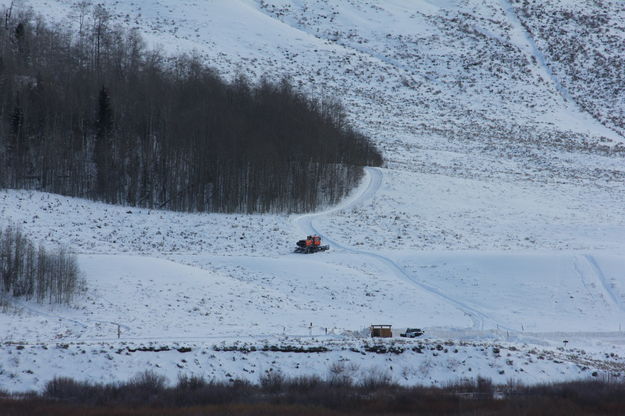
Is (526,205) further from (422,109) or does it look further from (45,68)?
(45,68)

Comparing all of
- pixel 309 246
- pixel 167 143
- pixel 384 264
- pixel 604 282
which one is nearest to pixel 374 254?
pixel 384 264

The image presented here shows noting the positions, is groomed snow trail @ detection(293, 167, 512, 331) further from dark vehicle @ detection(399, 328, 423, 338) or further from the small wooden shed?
the small wooden shed

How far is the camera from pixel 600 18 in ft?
403

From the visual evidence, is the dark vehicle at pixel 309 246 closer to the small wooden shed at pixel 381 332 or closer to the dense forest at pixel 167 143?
the dense forest at pixel 167 143

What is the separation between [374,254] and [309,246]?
4550 millimetres

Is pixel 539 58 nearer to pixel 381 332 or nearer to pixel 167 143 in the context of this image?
pixel 167 143

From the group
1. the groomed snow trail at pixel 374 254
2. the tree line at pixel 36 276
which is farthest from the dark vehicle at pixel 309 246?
the tree line at pixel 36 276

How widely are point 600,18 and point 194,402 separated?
4972 inches

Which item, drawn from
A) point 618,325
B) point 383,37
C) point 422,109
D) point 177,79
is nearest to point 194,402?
point 618,325

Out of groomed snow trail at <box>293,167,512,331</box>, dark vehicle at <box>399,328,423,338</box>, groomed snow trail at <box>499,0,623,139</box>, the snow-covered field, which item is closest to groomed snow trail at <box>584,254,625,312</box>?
the snow-covered field

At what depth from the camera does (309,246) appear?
44.1 m

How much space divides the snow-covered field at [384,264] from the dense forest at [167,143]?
174 inches

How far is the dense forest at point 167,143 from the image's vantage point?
54406 millimetres

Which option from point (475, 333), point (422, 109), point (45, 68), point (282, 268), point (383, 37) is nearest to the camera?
point (475, 333)
